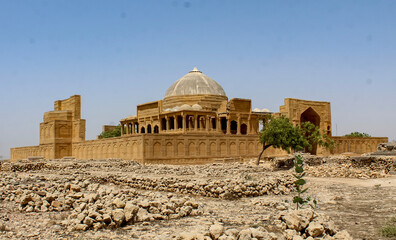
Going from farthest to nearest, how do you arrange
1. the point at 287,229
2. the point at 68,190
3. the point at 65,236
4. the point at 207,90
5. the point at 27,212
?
the point at 207,90 < the point at 68,190 < the point at 27,212 < the point at 65,236 < the point at 287,229

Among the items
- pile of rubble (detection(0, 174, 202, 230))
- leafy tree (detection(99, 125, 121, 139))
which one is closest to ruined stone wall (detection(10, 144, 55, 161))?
leafy tree (detection(99, 125, 121, 139))

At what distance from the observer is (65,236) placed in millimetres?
7180

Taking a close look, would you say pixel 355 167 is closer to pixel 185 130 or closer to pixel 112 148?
pixel 185 130

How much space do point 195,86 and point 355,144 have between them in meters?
20.9

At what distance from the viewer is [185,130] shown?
38.3 meters

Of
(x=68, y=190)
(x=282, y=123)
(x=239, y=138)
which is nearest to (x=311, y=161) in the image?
(x=282, y=123)

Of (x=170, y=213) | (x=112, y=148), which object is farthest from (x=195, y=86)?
(x=170, y=213)

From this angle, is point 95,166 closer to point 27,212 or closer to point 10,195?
point 10,195

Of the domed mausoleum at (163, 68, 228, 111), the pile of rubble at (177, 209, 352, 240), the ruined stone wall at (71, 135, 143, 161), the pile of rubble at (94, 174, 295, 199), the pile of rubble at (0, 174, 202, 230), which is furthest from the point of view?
the domed mausoleum at (163, 68, 228, 111)

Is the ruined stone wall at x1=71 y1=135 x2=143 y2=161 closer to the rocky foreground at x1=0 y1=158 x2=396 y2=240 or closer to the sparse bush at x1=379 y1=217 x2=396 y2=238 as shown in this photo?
the rocky foreground at x1=0 y1=158 x2=396 y2=240

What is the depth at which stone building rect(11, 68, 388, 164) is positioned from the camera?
102 feet

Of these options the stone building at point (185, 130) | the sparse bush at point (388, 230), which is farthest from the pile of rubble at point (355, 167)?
the sparse bush at point (388, 230)

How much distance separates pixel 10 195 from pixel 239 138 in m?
25.7

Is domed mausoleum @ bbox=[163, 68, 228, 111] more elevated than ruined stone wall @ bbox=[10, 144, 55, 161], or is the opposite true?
domed mausoleum @ bbox=[163, 68, 228, 111]
